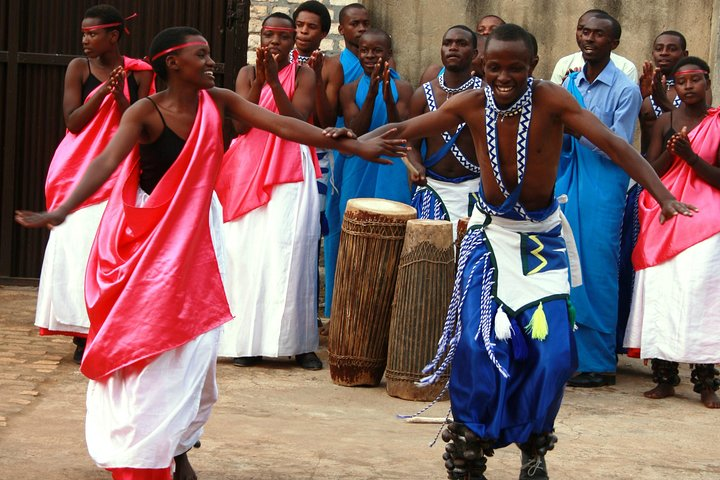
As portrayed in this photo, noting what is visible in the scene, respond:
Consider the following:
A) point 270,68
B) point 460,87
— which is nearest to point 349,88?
point 460,87

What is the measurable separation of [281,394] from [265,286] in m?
0.99

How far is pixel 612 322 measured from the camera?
8.30 metres

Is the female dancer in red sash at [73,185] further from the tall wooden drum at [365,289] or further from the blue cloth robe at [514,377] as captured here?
the blue cloth robe at [514,377]

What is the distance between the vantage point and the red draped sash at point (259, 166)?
26.8 ft

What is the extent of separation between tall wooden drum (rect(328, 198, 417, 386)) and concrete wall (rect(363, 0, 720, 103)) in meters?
3.38

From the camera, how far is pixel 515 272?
5.40m

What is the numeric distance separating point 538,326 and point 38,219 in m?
2.14

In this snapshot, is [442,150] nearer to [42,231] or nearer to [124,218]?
[124,218]

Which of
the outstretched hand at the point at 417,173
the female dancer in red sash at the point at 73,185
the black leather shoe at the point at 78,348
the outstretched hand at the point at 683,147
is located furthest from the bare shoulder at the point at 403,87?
the black leather shoe at the point at 78,348

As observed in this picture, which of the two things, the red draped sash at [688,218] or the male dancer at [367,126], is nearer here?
the red draped sash at [688,218]

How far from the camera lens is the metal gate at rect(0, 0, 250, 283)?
10383 mm

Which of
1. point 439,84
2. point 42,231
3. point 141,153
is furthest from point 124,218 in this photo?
point 42,231

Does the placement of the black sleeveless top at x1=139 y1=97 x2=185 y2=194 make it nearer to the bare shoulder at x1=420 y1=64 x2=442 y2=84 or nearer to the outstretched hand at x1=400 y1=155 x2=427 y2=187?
the outstretched hand at x1=400 y1=155 x2=427 y2=187

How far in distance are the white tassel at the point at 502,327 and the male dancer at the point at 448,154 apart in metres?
A: 2.55
